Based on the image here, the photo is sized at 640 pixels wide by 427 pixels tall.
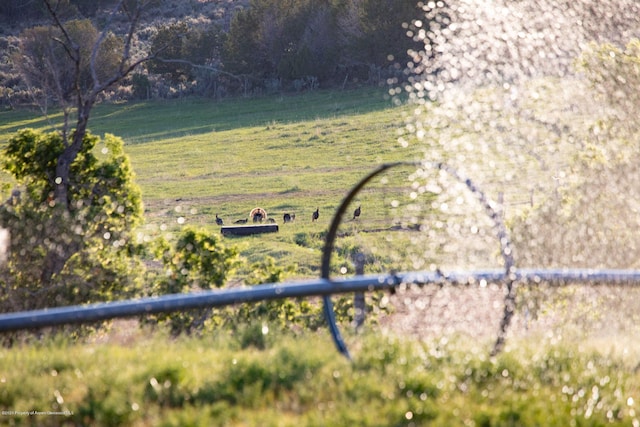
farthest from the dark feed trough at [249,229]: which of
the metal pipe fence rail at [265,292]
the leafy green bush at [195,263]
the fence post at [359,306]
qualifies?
the metal pipe fence rail at [265,292]

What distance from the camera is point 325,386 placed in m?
3.17

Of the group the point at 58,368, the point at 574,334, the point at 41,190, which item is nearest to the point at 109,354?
the point at 58,368

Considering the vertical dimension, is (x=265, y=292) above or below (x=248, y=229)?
above

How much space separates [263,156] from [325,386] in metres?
26.3

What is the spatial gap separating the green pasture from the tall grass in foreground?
9901 millimetres

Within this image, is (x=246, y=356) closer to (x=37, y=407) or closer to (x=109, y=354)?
(x=109, y=354)

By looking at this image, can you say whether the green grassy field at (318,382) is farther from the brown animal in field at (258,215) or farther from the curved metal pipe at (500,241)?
the brown animal in field at (258,215)

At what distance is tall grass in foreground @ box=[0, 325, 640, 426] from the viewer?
9.59 feet

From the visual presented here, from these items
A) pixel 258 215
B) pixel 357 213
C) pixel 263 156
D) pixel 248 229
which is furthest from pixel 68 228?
pixel 263 156

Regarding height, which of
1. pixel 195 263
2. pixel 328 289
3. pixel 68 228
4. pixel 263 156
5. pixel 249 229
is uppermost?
pixel 328 289

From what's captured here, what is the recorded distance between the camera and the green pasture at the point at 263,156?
1986cm

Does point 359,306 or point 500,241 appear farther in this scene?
point 359,306

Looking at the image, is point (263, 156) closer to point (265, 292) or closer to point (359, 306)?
point (359, 306)

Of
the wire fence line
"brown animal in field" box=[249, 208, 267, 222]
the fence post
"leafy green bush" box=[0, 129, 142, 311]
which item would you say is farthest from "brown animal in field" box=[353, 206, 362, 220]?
the wire fence line
